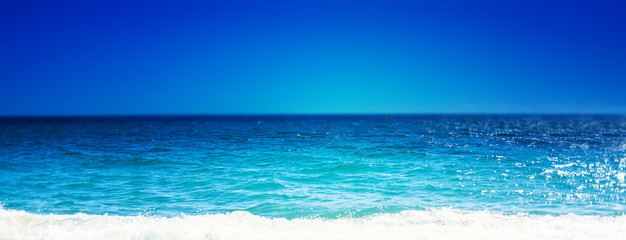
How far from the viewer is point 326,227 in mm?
7789

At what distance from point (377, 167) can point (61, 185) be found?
11.2m

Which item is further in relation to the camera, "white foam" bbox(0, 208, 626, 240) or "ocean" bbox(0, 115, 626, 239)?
"ocean" bbox(0, 115, 626, 239)

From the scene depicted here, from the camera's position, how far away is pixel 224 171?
48.0 ft

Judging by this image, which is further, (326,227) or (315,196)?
(315,196)

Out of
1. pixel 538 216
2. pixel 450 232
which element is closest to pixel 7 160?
pixel 450 232

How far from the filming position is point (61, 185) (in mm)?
12297

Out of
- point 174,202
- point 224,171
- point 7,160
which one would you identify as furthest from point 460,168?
point 7,160

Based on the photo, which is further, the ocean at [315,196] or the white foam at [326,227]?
the ocean at [315,196]

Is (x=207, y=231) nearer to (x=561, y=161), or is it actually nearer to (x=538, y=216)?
(x=538, y=216)

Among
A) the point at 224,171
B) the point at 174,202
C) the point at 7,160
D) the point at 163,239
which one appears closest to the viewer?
the point at 163,239

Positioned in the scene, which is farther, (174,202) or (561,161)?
(561,161)

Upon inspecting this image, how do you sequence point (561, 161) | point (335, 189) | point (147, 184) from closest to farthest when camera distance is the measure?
point (335, 189), point (147, 184), point (561, 161)

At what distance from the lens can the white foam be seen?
685 centimetres

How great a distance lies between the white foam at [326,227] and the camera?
685cm
